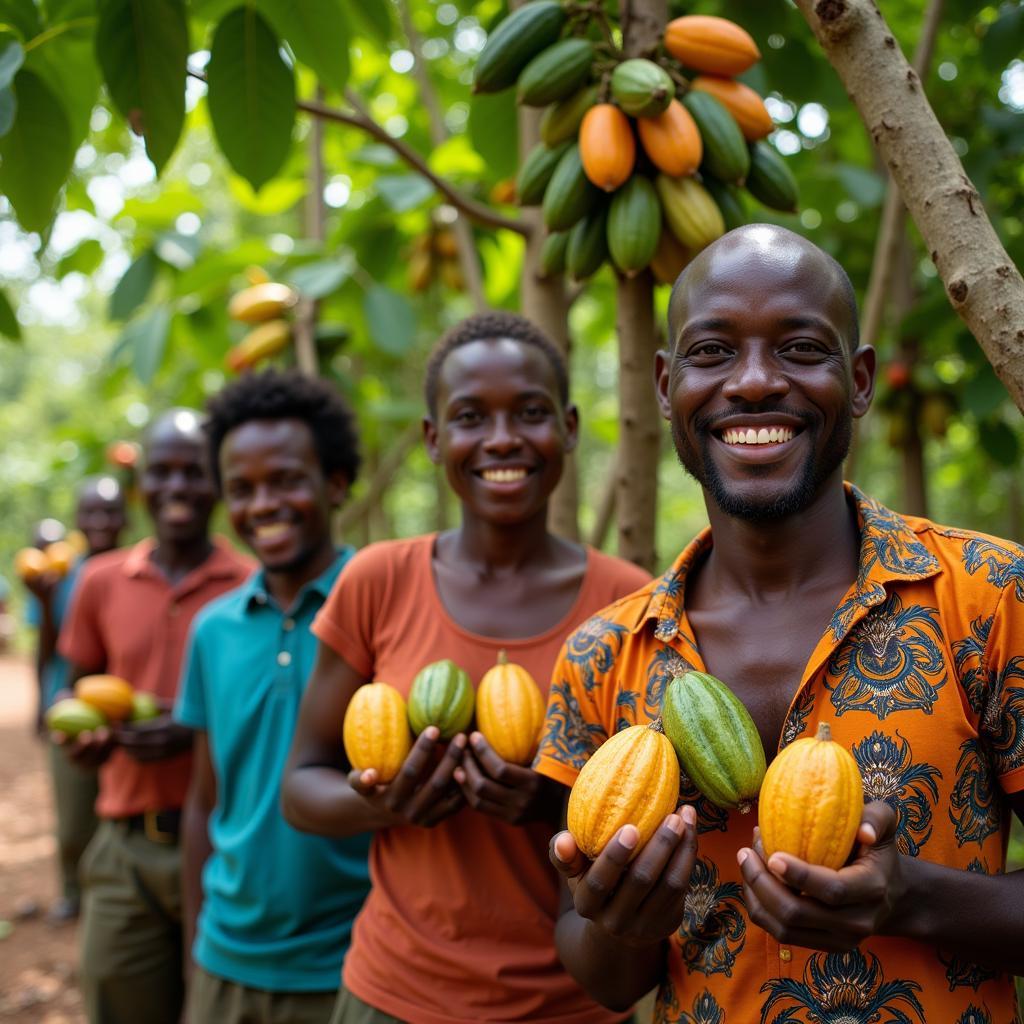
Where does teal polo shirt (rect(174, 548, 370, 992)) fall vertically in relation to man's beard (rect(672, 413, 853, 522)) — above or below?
below

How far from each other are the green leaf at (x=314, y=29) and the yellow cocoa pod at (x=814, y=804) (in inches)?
61.6

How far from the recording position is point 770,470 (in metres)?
1.44

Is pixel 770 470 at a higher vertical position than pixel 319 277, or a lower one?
lower

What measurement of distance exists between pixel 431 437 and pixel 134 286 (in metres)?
1.83

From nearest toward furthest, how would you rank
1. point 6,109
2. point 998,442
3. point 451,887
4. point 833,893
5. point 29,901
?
point 833,893 < point 6,109 < point 451,887 < point 998,442 < point 29,901

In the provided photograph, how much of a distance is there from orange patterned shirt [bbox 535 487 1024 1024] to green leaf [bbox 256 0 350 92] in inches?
53.4

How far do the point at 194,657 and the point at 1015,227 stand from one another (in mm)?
2915

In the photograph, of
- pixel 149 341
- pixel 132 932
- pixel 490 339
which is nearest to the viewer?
pixel 490 339

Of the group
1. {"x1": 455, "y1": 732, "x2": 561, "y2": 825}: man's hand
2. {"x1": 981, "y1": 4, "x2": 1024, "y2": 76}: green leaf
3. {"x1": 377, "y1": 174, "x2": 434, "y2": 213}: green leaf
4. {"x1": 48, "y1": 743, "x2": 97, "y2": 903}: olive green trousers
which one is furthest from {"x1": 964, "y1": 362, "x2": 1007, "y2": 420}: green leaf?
{"x1": 48, "y1": 743, "x2": 97, "y2": 903}: olive green trousers

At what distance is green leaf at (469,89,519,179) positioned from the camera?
2.79 metres

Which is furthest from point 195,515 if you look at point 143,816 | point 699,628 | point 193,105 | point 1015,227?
point 1015,227

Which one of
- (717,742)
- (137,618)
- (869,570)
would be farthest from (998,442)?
(137,618)

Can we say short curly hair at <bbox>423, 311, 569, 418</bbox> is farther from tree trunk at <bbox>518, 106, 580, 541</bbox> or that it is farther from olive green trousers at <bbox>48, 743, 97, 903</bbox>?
olive green trousers at <bbox>48, 743, 97, 903</bbox>

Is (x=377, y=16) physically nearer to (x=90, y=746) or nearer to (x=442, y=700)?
(x=442, y=700)
